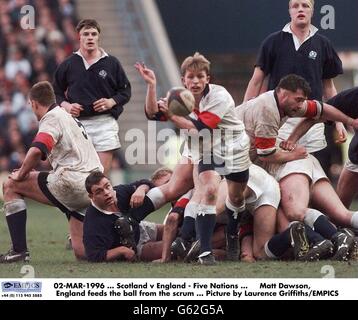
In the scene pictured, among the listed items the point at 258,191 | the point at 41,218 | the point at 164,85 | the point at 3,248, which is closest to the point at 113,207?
the point at 258,191

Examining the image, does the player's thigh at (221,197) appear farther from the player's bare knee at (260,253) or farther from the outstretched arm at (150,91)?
the outstretched arm at (150,91)

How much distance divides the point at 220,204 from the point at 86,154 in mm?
907

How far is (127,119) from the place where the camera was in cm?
1341

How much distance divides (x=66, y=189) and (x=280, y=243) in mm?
1356

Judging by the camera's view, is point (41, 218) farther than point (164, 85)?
No

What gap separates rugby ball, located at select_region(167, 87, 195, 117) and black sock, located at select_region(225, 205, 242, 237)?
2.63ft

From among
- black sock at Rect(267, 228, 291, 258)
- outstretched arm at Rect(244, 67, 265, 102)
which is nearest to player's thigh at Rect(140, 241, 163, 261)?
black sock at Rect(267, 228, 291, 258)

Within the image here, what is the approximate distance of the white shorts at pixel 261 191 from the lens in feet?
23.5

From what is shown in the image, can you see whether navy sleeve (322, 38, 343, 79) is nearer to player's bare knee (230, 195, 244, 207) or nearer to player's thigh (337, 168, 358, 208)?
player's thigh (337, 168, 358, 208)

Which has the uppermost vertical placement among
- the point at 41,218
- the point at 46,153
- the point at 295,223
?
the point at 46,153

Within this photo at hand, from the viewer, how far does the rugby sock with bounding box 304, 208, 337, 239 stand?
7023mm

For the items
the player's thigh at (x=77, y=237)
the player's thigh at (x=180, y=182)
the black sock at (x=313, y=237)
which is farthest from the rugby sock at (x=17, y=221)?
the black sock at (x=313, y=237)
